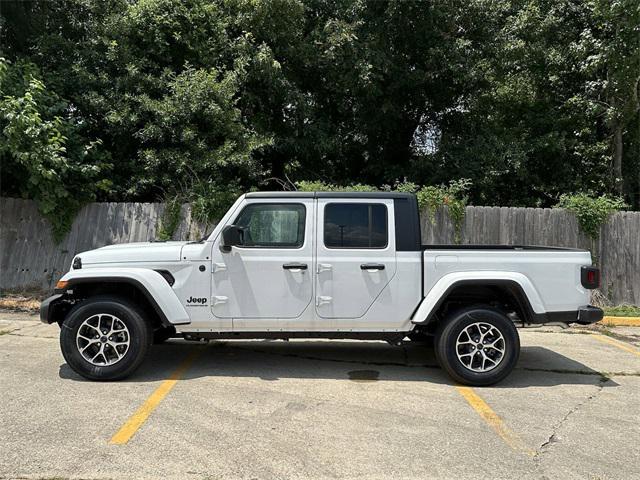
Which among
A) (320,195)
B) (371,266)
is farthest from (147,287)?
(371,266)

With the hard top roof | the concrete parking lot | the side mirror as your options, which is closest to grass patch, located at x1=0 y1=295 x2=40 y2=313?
the concrete parking lot

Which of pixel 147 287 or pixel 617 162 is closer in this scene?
pixel 147 287

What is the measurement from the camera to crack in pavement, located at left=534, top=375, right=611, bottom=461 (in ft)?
13.3

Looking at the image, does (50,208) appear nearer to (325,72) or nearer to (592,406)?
(325,72)

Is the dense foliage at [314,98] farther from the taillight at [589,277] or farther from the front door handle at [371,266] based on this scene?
the taillight at [589,277]

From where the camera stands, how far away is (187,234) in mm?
10773

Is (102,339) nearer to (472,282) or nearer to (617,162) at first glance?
(472,282)

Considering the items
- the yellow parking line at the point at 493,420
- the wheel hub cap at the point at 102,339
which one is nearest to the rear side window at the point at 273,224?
the wheel hub cap at the point at 102,339

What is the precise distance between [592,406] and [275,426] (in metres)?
3.05

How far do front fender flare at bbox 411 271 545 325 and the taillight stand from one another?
50 centimetres

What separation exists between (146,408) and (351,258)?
2.42m

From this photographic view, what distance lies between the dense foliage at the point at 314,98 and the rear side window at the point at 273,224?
5.24 metres

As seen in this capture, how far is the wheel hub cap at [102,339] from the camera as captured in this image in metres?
5.42

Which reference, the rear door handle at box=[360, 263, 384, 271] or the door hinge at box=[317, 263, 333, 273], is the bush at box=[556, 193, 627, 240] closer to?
the rear door handle at box=[360, 263, 384, 271]
